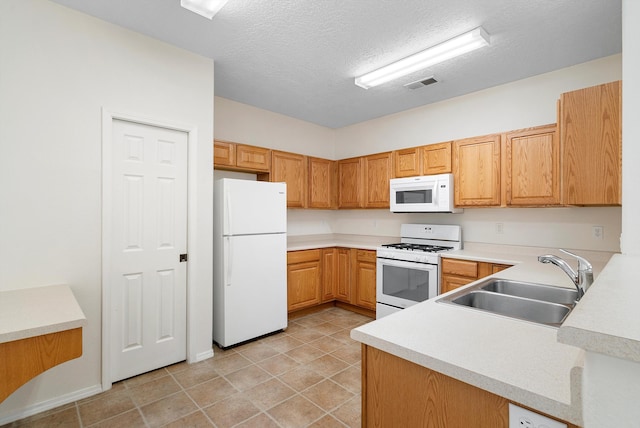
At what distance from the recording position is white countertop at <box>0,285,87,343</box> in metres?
1.31

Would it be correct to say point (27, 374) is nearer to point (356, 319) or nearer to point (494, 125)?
point (356, 319)

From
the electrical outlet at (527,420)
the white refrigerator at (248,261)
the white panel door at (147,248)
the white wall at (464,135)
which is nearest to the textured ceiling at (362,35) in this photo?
the white wall at (464,135)

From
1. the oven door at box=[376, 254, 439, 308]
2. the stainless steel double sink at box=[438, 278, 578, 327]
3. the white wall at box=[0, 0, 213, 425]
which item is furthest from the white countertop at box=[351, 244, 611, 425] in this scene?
the white wall at box=[0, 0, 213, 425]

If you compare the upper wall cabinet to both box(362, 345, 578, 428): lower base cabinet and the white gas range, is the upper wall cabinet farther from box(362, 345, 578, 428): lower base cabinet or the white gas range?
box(362, 345, 578, 428): lower base cabinet

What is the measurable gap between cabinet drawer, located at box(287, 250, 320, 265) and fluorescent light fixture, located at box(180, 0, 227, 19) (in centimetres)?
254

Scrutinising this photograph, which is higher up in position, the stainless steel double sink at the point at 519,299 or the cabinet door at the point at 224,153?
the cabinet door at the point at 224,153

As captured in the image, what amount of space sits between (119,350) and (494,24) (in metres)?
3.77

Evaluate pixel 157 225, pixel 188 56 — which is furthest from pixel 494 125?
pixel 157 225

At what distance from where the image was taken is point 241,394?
2262 millimetres

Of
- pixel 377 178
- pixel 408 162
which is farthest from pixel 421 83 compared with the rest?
pixel 377 178

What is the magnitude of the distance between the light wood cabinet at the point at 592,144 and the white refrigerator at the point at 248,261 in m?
2.58

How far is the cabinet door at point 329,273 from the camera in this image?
4.15 meters

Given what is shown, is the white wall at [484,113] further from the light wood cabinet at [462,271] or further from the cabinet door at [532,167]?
the light wood cabinet at [462,271]

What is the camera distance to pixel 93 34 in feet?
7.31
